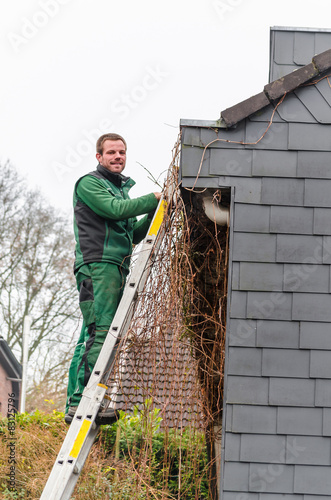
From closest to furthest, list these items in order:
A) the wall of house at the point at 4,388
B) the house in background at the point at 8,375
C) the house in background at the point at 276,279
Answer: the house in background at the point at 276,279
the house in background at the point at 8,375
the wall of house at the point at 4,388

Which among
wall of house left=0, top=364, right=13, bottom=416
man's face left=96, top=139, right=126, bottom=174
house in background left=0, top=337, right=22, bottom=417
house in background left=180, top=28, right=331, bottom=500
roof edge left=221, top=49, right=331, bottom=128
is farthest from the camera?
wall of house left=0, top=364, right=13, bottom=416

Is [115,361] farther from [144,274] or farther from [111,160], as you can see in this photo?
[111,160]

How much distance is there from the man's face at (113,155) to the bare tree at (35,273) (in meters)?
13.6

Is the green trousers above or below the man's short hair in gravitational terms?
below

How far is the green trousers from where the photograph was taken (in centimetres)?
445

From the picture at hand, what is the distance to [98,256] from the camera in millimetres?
4602

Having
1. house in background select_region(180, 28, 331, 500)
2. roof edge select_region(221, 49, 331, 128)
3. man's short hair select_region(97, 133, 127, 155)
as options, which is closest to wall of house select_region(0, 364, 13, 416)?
man's short hair select_region(97, 133, 127, 155)

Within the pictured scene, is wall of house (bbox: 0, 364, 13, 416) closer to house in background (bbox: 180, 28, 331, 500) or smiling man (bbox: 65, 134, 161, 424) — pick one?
smiling man (bbox: 65, 134, 161, 424)

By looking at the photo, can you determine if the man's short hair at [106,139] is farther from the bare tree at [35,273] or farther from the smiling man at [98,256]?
the bare tree at [35,273]

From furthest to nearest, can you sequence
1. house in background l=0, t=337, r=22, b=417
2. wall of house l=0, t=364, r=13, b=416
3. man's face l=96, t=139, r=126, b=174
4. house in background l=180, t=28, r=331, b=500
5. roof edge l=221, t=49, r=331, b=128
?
1. wall of house l=0, t=364, r=13, b=416
2. house in background l=0, t=337, r=22, b=417
3. man's face l=96, t=139, r=126, b=174
4. roof edge l=221, t=49, r=331, b=128
5. house in background l=180, t=28, r=331, b=500

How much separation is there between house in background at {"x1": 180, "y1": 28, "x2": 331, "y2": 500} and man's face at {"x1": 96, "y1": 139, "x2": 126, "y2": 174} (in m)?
0.61

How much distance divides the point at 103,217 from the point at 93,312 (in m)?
0.64

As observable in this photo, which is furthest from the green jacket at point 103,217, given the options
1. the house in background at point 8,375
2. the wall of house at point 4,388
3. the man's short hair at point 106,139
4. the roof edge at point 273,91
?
the wall of house at point 4,388

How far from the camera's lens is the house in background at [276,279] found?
414 cm
